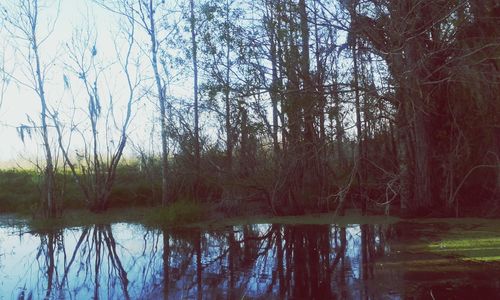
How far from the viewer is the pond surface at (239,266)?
6754 millimetres

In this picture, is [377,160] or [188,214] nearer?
[188,214]

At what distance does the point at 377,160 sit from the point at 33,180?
430 inches

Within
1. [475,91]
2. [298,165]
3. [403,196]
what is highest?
[475,91]

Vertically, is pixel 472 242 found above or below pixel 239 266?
above

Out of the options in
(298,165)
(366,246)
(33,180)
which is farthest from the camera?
(33,180)

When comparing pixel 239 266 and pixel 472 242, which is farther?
pixel 472 242

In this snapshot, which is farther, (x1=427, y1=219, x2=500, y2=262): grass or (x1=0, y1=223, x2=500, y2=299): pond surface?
(x1=427, y1=219, x2=500, y2=262): grass

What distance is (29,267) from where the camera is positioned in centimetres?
891

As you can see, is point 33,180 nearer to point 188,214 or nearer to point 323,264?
point 188,214

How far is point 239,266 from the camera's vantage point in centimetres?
851

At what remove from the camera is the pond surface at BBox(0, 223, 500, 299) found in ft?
22.2

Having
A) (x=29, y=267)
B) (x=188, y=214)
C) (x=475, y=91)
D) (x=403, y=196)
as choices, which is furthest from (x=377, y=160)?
(x=29, y=267)

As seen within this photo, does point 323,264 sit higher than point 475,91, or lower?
lower

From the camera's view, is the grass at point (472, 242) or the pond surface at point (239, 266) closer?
the pond surface at point (239, 266)
